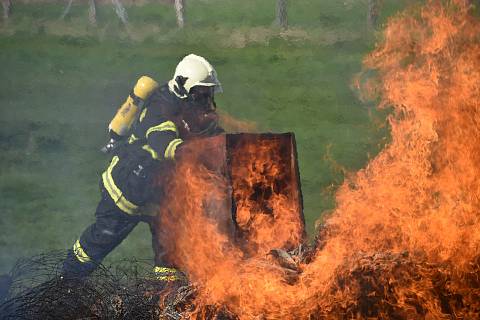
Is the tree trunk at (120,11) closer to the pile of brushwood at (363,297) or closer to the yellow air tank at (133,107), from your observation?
the yellow air tank at (133,107)

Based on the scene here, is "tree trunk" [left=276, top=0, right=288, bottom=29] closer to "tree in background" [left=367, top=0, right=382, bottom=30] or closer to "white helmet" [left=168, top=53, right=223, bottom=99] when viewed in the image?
"tree in background" [left=367, top=0, right=382, bottom=30]

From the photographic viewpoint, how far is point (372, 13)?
7484mm

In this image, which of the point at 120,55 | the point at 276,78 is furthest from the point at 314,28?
the point at 120,55

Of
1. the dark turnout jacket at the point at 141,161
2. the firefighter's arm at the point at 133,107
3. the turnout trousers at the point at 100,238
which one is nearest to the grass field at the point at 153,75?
the turnout trousers at the point at 100,238

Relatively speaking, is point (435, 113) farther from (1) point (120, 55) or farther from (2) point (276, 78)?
(1) point (120, 55)

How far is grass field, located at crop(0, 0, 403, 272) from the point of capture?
7.57 m

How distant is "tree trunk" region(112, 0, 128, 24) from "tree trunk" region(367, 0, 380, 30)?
3319 millimetres

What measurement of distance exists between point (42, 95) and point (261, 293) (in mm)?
5187

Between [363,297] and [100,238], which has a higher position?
[100,238]

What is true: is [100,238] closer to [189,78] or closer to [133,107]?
[133,107]

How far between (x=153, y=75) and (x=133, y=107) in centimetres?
205

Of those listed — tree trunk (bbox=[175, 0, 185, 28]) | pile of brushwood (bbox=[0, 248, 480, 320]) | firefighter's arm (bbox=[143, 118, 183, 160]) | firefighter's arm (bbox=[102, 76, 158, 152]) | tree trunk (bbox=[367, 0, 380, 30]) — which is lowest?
pile of brushwood (bbox=[0, 248, 480, 320])

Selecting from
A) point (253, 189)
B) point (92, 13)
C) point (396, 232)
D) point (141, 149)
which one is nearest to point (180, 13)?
point (92, 13)

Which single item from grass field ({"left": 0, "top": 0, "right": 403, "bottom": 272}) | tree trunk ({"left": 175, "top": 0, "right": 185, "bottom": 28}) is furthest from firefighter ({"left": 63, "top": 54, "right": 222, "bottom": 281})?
tree trunk ({"left": 175, "top": 0, "right": 185, "bottom": 28})
